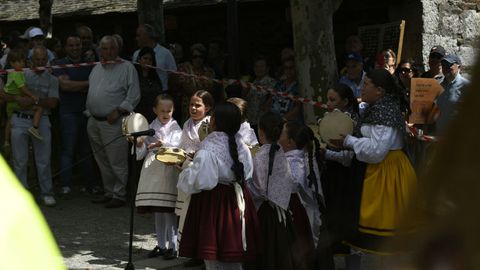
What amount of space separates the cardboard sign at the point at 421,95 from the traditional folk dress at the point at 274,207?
1436mm

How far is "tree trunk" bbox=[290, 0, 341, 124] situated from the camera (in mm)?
7617

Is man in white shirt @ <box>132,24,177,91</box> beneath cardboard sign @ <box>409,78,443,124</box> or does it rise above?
above

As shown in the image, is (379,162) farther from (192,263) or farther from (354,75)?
(354,75)

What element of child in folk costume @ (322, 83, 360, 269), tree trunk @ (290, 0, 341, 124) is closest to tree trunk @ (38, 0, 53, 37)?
tree trunk @ (290, 0, 341, 124)

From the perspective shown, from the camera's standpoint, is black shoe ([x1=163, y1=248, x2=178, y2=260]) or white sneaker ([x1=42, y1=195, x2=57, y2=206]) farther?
white sneaker ([x1=42, y1=195, x2=57, y2=206])

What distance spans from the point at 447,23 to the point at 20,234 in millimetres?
10069

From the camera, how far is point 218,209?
521cm

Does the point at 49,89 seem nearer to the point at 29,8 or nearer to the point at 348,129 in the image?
the point at 348,129

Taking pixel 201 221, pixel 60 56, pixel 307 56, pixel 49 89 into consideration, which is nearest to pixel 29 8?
pixel 60 56

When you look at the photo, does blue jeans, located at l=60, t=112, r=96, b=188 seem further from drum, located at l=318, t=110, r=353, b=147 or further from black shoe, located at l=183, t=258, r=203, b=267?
drum, located at l=318, t=110, r=353, b=147

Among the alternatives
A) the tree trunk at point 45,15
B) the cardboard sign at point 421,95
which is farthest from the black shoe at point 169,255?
the tree trunk at point 45,15

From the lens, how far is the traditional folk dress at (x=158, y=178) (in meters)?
6.37

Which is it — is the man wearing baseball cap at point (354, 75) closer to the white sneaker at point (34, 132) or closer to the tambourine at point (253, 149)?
the tambourine at point (253, 149)

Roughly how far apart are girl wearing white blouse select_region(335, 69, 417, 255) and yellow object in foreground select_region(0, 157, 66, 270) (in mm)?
4593
